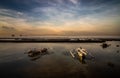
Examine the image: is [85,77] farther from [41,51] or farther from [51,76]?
[41,51]

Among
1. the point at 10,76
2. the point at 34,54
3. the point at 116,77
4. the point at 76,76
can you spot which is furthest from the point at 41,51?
the point at 116,77

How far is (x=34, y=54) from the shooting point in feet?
144

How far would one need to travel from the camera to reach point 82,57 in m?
35.3

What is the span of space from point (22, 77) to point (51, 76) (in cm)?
635

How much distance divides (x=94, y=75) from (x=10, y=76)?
18.9 metres

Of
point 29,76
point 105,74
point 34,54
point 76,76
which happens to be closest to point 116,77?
point 105,74

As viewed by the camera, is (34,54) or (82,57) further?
(34,54)

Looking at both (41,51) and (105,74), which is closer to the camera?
(105,74)

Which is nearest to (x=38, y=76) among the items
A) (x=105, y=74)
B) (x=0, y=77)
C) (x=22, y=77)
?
(x=22, y=77)

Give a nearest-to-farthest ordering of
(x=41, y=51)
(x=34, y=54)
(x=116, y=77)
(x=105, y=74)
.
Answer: (x=116, y=77) < (x=105, y=74) < (x=34, y=54) < (x=41, y=51)

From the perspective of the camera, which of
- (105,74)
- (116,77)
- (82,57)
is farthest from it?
(82,57)

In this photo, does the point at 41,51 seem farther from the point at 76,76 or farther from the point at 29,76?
the point at 76,76

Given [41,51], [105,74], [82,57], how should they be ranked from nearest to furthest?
[105,74] → [82,57] → [41,51]

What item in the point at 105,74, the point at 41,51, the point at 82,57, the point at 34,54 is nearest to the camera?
the point at 105,74
